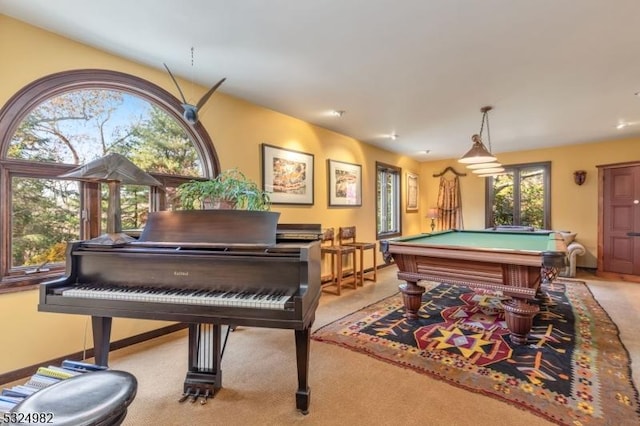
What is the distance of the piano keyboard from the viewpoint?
1.60m

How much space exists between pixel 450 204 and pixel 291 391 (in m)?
6.79

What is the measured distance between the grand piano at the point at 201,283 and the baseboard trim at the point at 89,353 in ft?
2.64

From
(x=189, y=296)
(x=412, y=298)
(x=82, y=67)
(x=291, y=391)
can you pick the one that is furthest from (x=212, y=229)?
(x=412, y=298)

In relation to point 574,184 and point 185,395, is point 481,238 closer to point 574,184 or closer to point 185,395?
point 185,395

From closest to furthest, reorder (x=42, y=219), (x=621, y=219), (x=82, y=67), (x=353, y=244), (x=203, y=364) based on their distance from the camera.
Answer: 1. (x=203, y=364)
2. (x=42, y=219)
3. (x=82, y=67)
4. (x=353, y=244)
5. (x=621, y=219)

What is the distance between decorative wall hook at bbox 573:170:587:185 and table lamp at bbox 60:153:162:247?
7.68 m

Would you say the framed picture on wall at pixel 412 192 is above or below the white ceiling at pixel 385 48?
below

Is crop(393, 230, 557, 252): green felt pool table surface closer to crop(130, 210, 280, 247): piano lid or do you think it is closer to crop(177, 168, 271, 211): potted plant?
crop(177, 168, 271, 211): potted plant

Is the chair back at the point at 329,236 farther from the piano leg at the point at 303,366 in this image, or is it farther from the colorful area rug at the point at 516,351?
the piano leg at the point at 303,366

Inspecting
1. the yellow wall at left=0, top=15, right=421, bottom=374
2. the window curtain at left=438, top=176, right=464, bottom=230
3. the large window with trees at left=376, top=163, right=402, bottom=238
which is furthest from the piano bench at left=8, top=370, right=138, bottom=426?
the window curtain at left=438, top=176, right=464, bottom=230

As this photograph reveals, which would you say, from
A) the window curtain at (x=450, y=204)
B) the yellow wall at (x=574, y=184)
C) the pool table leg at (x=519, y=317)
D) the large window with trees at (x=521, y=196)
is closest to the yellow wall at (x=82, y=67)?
the pool table leg at (x=519, y=317)

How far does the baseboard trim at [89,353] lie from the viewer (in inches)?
85.9

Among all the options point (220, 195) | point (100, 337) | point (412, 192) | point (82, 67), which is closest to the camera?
point (100, 337)

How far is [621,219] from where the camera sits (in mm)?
5336
